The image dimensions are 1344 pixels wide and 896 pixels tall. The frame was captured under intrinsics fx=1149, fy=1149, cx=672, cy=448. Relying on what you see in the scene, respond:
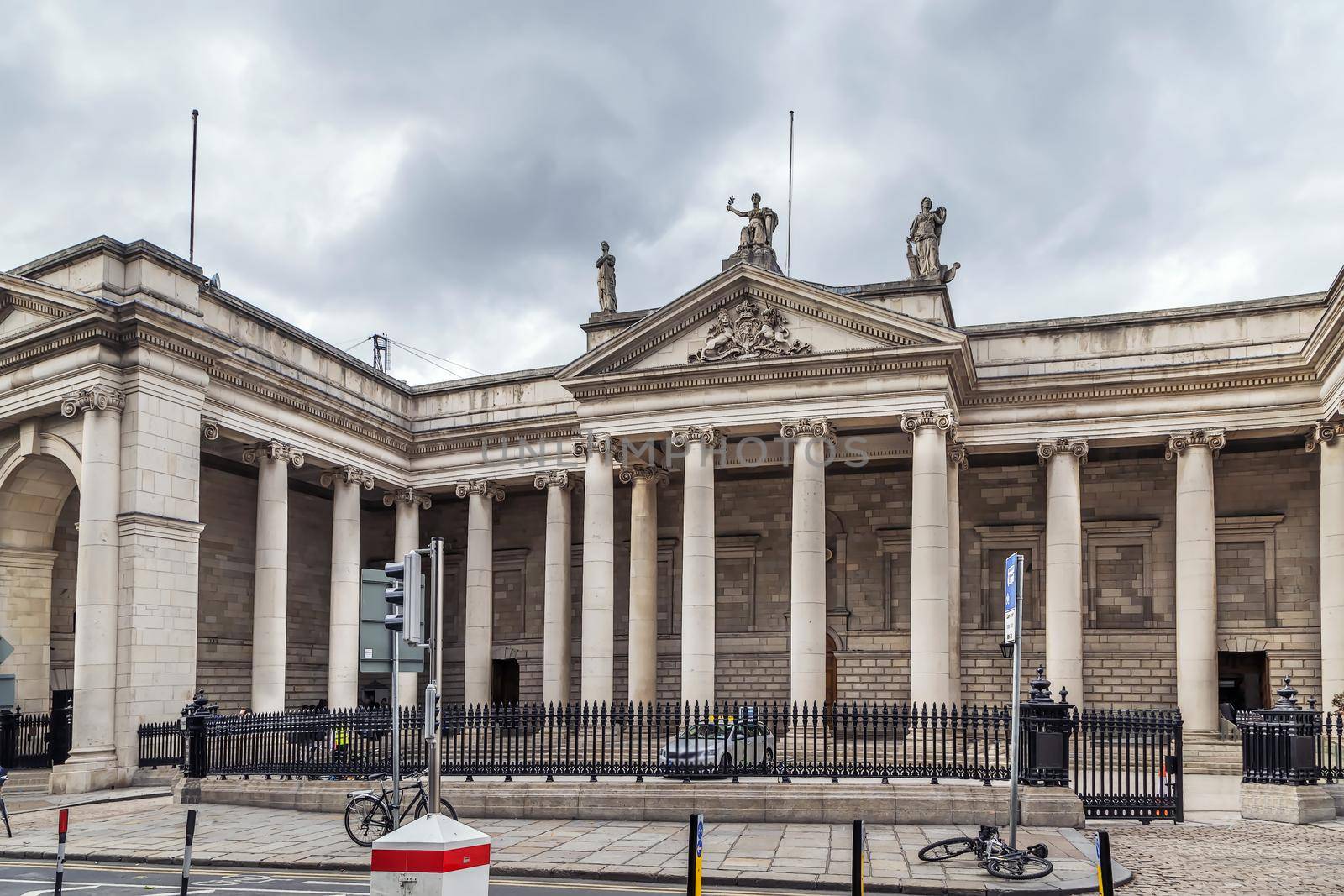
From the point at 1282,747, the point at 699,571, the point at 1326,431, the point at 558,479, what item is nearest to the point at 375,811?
the point at 1282,747

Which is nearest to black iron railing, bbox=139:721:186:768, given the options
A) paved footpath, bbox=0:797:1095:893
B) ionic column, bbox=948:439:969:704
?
paved footpath, bbox=0:797:1095:893

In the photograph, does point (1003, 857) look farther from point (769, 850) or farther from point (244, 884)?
point (244, 884)

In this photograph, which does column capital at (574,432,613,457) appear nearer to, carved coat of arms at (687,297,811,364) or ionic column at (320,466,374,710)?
carved coat of arms at (687,297,811,364)

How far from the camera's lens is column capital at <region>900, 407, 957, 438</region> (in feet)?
88.8

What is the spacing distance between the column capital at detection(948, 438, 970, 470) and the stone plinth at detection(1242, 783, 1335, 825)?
43.4ft

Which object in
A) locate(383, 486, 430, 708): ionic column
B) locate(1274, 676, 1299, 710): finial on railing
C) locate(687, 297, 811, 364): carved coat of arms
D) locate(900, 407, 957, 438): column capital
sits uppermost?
locate(687, 297, 811, 364): carved coat of arms

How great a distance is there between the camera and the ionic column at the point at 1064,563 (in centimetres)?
2878

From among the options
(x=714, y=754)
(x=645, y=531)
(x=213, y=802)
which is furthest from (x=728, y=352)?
(x=213, y=802)

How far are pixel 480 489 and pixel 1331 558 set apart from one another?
74.8 feet

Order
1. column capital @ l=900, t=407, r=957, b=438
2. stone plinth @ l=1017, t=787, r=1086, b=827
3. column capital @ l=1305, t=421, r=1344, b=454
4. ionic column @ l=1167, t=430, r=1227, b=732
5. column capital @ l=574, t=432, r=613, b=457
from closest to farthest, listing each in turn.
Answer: stone plinth @ l=1017, t=787, r=1086, b=827
column capital @ l=1305, t=421, r=1344, b=454
column capital @ l=900, t=407, r=957, b=438
ionic column @ l=1167, t=430, r=1227, b=732
column capital @ l=574, t=432, r=613, b=457

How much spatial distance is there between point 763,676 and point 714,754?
17.7m

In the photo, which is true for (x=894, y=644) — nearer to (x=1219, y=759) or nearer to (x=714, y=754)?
(x=1219, y=759)

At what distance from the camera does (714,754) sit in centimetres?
1781

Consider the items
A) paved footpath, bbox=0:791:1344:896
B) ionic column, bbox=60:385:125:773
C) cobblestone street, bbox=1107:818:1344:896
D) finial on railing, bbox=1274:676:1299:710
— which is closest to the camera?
cobblestone street, bbox=1107:818:1344:896
